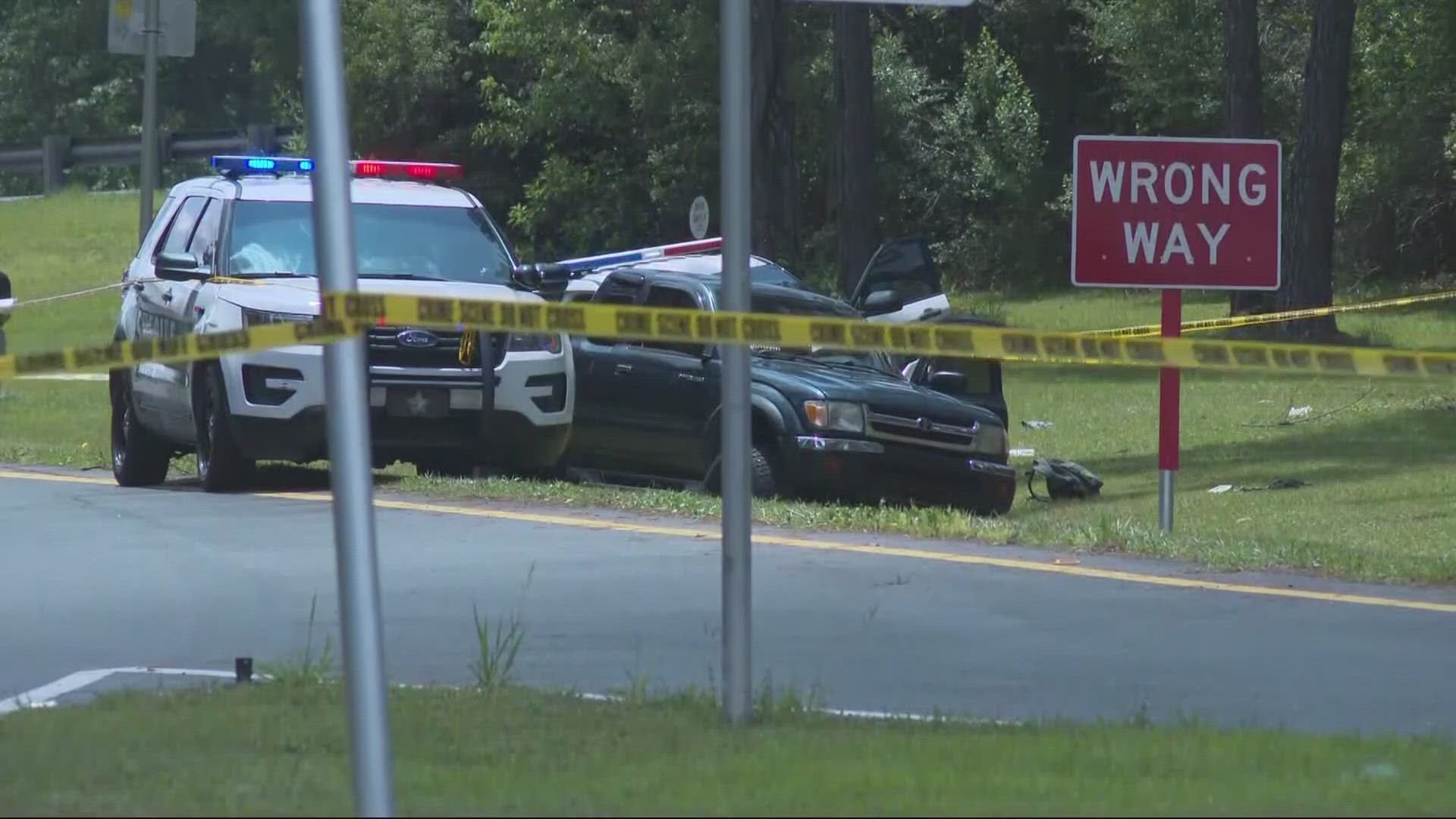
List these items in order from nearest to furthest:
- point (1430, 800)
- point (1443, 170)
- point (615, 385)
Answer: point (1430, 800)
point (615, 385)
point (1443, 170)

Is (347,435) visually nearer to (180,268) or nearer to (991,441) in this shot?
(180,268)

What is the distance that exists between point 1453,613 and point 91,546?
6.63m

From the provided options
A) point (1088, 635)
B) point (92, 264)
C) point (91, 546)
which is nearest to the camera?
point (1088, 635)

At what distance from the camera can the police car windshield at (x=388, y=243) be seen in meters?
13.4

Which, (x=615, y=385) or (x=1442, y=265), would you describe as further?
(x=1442, y=265)

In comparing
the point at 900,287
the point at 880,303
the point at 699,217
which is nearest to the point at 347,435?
the point at 880,303

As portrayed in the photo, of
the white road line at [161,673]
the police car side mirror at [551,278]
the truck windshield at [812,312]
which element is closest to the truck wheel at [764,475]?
the truck windshield at [812,312]

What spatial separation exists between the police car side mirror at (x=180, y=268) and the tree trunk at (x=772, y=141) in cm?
1401

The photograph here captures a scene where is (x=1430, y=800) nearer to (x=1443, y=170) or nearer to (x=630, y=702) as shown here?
(x=630, y=702)

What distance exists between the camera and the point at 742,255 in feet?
20.4

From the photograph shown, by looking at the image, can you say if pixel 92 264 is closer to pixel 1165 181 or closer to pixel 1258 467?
pixel 1258 467

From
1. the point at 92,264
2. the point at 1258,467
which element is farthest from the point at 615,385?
the point at 92,264

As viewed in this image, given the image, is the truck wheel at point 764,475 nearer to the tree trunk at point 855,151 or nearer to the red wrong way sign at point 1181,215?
the red wrong way sign at point 1181,215

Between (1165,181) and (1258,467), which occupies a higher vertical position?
(1165,181)
